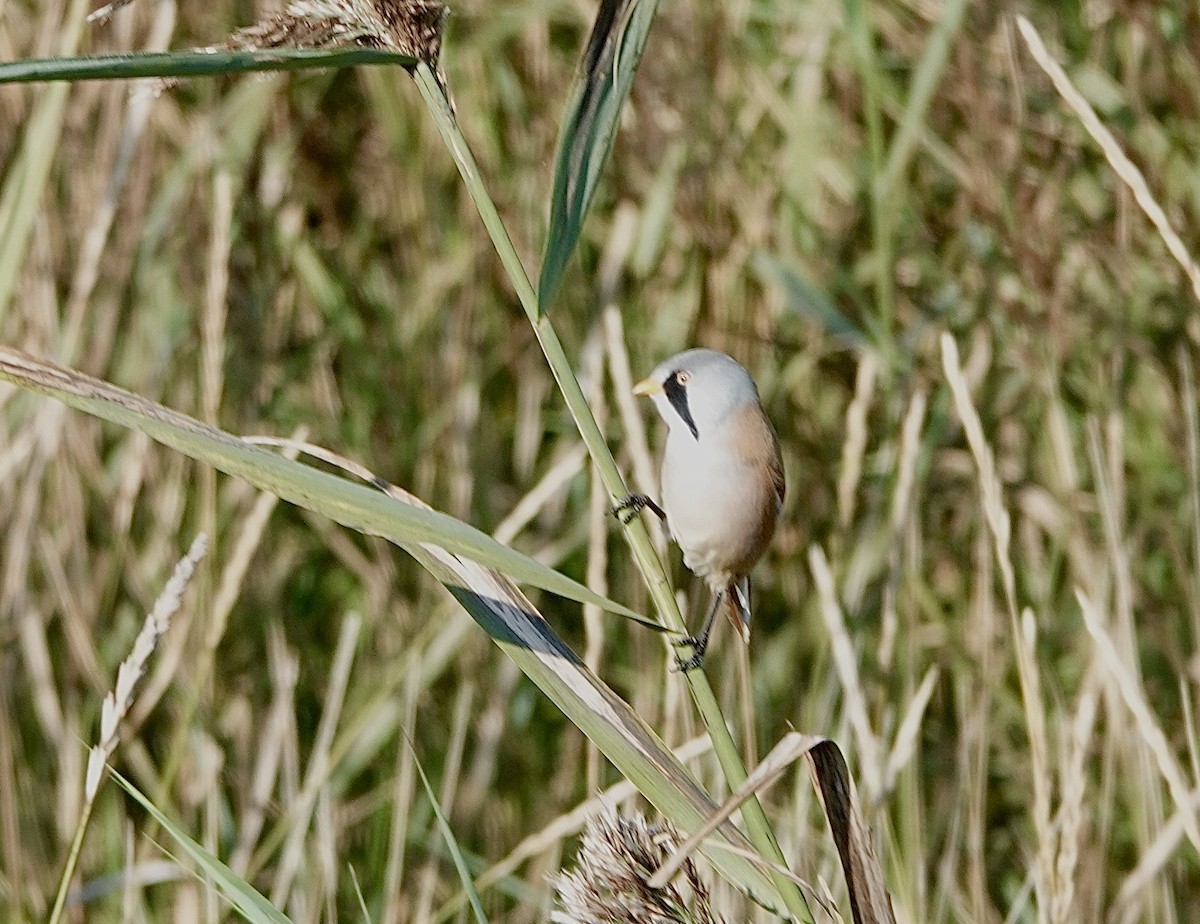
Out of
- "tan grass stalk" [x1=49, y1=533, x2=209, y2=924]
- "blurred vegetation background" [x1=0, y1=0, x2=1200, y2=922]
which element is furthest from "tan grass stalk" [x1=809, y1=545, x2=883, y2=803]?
"tan grass stalk" [x1=49, y1=533, x2=209, y2=924]

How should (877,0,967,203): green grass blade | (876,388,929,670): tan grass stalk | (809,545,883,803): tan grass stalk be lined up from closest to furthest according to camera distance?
1. (809,545,883,803): tan grass stalk
2. (876,388,929,670): tan grass stalk
3. (877,0,967,203): green grass blade

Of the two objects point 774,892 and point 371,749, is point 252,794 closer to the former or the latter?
point 371,749

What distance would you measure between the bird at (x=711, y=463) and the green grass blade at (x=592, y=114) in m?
0.38

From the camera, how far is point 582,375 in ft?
7.57

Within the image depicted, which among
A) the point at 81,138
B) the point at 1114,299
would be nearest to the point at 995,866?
the point at 1114,299

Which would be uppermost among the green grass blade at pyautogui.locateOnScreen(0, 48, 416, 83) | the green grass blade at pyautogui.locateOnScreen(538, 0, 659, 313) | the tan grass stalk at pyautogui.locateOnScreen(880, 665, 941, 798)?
the green grass blade at pyautogui.locateOnScreen(0, 48, 416, 83)

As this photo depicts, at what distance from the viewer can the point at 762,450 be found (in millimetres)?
1428

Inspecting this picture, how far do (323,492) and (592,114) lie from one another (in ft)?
0.92

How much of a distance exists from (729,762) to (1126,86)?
1808 millimetres

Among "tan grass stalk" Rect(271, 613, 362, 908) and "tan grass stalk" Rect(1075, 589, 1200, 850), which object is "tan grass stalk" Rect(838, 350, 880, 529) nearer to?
"tan grass stalk" Rect(1075, 589, 1200, 850)

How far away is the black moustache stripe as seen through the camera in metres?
1.37

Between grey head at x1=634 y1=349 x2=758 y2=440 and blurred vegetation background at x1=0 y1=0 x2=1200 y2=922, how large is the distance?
0.62 meters

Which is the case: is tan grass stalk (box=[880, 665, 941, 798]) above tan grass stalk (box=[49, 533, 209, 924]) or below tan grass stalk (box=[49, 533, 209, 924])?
below

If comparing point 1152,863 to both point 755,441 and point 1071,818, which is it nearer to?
point 1071,818
